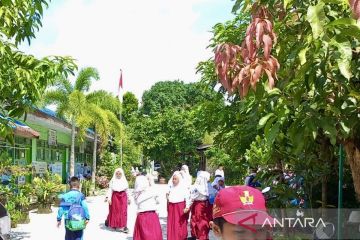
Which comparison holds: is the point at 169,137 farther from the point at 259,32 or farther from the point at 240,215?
the point at 240,215

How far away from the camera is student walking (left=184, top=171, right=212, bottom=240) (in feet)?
34.6

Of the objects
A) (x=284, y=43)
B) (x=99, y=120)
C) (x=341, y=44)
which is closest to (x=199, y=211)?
(x=284, y=43)

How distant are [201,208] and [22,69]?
556cm

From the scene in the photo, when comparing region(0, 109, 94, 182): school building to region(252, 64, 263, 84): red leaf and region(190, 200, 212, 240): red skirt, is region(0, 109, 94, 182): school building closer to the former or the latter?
region(190, 200, 212, 240): red skirt

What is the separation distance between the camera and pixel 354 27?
92.7 inches

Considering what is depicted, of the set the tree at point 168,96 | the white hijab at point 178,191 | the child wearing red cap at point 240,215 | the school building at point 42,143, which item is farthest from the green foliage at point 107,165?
the child wearing red cap at point 240,215

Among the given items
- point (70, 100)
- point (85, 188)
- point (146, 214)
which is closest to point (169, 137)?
point (85, 188)

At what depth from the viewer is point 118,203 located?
1329 centimetres

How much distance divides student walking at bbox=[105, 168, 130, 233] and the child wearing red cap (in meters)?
11.0

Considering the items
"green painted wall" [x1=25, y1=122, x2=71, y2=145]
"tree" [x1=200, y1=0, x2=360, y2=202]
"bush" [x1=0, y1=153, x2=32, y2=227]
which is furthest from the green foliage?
"tree" [x1=200, y1=0, x2=360, y2=202]

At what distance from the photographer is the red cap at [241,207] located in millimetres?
2094

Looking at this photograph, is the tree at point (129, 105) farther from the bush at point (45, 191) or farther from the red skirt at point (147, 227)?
the red skirt at point (147, 227)

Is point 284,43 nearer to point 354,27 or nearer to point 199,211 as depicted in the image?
point 354,27

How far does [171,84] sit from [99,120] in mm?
27333
